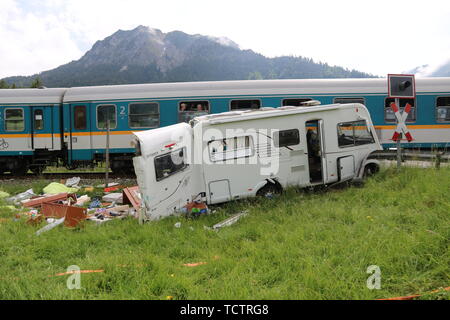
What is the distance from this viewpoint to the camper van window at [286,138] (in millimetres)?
7230

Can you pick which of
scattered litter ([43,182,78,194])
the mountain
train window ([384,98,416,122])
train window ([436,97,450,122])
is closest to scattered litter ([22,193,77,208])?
scattered litter ([43,182,78,194])

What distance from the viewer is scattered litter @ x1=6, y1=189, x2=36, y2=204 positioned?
8.58 metres

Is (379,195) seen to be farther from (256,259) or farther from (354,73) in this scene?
(354,73)

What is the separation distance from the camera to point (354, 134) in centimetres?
789

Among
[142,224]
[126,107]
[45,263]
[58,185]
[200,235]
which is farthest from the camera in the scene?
[126,107]

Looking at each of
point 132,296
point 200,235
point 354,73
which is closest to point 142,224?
point 200,235

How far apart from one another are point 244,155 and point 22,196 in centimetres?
675

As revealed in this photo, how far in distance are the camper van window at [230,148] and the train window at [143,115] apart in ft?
16.9

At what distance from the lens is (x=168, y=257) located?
180 inches

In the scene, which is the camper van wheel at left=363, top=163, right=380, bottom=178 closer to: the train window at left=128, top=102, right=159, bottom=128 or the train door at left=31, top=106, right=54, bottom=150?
the train window at left=128, top=102, right=159, bottom=128

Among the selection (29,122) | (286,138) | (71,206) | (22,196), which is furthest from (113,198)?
(29,122)

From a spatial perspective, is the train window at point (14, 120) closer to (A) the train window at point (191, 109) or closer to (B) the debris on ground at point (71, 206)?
(B) the debris on ground at point (71, 206)

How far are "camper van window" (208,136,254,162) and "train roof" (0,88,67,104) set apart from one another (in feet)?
26.7
